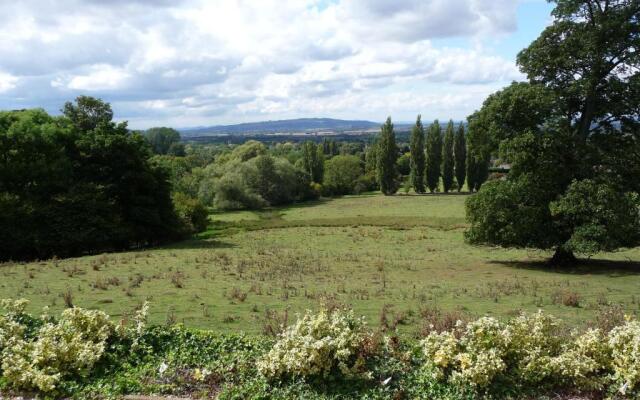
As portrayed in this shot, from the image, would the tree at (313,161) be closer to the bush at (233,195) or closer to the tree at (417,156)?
the tree at (417,156)

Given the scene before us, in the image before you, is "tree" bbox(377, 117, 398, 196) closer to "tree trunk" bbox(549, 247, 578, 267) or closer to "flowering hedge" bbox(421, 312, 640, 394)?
"tree trunk" bbox(549, 247, 578, 267)

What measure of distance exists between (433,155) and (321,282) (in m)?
86.5

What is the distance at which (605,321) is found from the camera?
11.5m

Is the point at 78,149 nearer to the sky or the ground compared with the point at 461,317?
nearer to the sky

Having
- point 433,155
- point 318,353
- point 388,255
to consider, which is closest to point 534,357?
point 318,353

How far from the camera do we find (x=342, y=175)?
116 metres

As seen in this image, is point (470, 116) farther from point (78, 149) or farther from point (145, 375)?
point (78, 149)

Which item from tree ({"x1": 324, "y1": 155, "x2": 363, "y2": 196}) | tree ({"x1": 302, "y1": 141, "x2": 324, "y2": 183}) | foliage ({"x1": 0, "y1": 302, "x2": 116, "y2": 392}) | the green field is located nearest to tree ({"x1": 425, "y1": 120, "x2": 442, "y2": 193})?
tree ({"x1": 324, "y1": 155, "x2": 363, "y2": 196})

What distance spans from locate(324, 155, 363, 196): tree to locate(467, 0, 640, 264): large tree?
87.4 m

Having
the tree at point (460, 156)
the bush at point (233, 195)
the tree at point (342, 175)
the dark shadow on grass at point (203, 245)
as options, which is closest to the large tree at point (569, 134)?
the dark shadow on grass at point (203, 245)

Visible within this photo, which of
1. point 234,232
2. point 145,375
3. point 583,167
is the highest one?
point 583,167

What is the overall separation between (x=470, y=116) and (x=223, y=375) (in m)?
22.0

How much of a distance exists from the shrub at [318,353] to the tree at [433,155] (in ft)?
317

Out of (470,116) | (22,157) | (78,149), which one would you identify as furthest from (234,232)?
(470,116)
